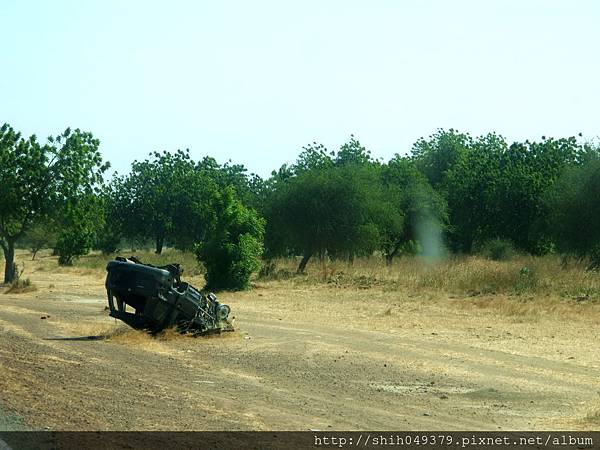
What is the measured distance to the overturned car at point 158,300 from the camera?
2062cm

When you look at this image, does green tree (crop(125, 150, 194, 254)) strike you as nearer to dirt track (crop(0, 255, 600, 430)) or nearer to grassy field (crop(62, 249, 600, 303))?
grassy field (crop(62, 249, 600, 303))

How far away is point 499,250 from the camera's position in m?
58.4

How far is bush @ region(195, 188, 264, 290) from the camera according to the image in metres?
39.6

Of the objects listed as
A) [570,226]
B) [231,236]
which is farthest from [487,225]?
[231,236]

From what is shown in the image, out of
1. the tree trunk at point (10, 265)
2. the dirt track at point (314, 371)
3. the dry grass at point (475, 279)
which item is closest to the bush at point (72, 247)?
the tree trunk at point (10, 265)

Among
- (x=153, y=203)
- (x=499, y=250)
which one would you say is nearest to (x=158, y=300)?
(x=499, y=250)

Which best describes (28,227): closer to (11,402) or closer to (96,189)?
(96,189)

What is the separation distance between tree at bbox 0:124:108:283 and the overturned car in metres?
25.4

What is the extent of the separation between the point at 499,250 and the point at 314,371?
142 feet

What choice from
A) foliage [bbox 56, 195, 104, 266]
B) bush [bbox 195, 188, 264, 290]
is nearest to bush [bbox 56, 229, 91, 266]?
foliage [bbox 56, 195, 104, 266]

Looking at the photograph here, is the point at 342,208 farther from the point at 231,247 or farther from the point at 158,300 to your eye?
the point at 158,300

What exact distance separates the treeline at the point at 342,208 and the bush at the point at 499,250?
77 centimetres

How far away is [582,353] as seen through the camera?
1977cm

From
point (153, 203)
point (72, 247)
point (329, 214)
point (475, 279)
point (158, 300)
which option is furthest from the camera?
point (153, 203)
